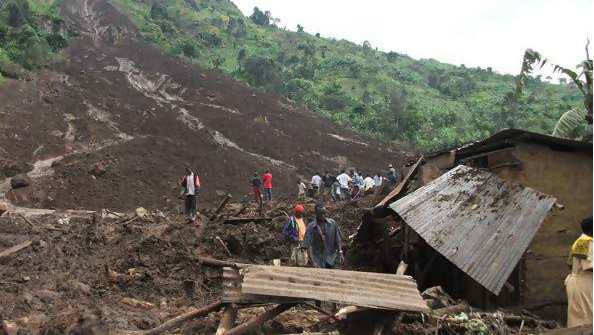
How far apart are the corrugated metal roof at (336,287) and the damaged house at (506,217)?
3.54 ft

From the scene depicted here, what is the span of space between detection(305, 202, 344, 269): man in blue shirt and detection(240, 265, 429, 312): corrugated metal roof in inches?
63.8

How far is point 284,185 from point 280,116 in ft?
41.0

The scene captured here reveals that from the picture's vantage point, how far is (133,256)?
350 inches

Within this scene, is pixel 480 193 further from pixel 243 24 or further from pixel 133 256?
pixel 243 24

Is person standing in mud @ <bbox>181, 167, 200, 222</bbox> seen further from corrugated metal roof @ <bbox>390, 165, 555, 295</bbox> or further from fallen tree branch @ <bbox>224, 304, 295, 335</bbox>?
fallen tree branch @ <bbox>224, 304, 295, 335</bbox>

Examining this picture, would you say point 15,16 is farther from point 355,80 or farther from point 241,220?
point 241,220

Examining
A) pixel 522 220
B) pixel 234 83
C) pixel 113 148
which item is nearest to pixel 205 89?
pixel 234 83

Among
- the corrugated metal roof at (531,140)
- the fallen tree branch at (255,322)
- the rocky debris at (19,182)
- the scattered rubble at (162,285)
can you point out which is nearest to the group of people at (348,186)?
the scattered rubble at (162,285)

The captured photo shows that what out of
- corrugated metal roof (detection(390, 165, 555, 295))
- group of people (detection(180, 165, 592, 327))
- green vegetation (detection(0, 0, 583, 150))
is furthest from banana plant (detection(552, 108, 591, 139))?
green vegetation (detection(0, 0, 583, 150))

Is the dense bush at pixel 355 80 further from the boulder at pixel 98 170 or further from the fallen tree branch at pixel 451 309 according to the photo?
the fallen tree branch at pixel 451 309

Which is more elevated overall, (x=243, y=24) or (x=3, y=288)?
(x=243, y=24)

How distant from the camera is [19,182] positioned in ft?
54.6

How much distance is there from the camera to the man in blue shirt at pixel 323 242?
22.2 ft

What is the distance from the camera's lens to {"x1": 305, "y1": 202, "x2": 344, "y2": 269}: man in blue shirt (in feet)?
22.2
